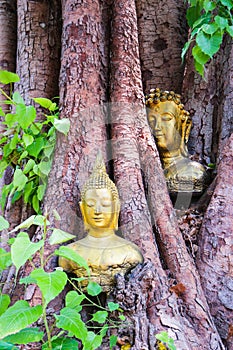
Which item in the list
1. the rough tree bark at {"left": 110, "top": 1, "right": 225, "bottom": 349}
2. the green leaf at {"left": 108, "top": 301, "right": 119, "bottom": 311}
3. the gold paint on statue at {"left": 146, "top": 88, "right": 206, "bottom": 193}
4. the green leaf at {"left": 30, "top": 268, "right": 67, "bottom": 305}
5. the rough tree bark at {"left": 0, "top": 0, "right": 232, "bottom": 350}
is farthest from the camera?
the gold paint on statue at {"left": 146, "top": 88, "right": 206, "bottom": 193}

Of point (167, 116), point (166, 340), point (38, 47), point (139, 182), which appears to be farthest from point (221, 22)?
point (166, 340)

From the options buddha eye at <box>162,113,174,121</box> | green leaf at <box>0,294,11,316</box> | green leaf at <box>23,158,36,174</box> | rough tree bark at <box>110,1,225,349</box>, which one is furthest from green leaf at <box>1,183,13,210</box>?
buddha eye at <box>162,113,174,121</box>

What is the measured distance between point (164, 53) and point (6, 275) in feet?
4.80

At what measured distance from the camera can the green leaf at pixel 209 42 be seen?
1807 millimetres

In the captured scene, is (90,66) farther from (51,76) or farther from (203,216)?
(203,216)

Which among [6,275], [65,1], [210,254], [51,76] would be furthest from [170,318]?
[65,1]

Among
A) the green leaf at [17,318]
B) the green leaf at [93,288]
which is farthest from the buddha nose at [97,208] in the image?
the green leaf at [17,318]

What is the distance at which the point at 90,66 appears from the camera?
1.92 meters

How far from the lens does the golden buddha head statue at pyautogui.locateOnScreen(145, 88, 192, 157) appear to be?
78.8 inches

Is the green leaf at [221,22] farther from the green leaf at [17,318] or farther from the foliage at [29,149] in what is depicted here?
the green leaf at [17,318]

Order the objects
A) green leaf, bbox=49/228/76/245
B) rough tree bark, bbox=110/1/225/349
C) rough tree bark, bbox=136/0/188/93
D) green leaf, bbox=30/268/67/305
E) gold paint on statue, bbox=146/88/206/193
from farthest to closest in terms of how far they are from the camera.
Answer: rough tree bark, bbox=136/0/188/93
gold paint on statue, bbox=146/88/206/193
rough tree bark, bbox=110/1/225/349
green leaf, bbox=49/228/76/245
green leaf, bbox=30/268/67/305

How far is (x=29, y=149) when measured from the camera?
1.79m

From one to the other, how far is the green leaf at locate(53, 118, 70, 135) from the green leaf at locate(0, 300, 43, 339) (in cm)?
75

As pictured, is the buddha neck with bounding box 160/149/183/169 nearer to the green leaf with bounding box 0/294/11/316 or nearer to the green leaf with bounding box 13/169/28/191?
the green leaf with bounding box 13/169/28/191
